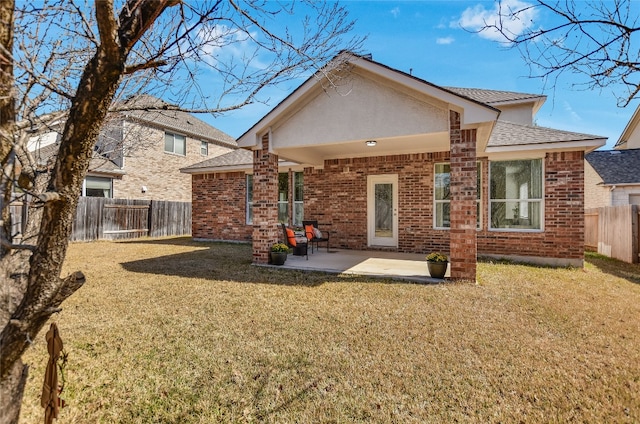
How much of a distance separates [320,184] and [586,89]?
362 inches

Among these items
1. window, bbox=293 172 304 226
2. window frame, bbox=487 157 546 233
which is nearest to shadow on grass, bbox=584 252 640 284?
window frame, bbox=487 157 546 233

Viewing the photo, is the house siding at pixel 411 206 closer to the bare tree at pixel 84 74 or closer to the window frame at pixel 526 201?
the window frame at pixel 526 201

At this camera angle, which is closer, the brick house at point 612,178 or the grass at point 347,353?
the grass at point 347,353

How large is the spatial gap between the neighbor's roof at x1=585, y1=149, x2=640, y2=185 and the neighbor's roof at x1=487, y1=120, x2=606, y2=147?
9.02 m

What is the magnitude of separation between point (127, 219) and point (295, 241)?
11165 millimetres

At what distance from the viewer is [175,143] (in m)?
20.3

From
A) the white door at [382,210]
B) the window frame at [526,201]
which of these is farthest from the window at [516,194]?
the white door at [382,210]

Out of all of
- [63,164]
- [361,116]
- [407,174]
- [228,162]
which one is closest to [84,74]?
[63,164]

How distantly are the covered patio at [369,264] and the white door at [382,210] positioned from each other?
0.64 metres

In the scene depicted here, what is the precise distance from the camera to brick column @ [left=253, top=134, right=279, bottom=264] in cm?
831

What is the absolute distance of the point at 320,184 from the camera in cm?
1178

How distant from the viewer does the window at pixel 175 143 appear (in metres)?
19.8

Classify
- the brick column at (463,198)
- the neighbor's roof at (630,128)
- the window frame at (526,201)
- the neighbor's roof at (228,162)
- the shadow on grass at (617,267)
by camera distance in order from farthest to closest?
the neighbor's roof at (630,128)
the neighbor's roof at (228,162)
the window frame at (526,201)
the shadow on grass at (617,267)
the brick column at (463,198)

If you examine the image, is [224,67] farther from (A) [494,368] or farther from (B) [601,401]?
(B) [601,401]
